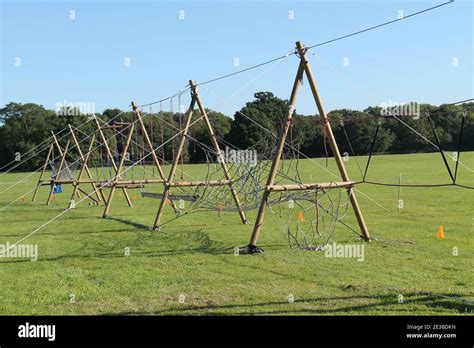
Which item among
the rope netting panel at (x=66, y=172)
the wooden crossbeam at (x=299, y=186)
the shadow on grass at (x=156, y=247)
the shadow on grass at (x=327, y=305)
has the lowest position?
the shadow on grass at (x=156, y=247)

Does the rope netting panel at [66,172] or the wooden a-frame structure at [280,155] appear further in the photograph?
the rope netting panel at [66,172]

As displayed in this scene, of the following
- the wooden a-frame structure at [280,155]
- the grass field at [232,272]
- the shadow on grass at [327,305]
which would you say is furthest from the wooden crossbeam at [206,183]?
the shadow on grass at [327,305]

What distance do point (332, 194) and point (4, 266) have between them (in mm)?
16627

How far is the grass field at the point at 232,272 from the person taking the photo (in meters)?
6.52

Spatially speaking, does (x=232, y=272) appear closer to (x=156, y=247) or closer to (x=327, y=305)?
(x=327, y=305)

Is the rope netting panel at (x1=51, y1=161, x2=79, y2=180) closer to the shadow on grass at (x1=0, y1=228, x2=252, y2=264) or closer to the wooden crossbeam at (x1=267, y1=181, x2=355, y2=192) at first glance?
the shadow on grass at (x1=0, y1=228, x2=252, y2=264)

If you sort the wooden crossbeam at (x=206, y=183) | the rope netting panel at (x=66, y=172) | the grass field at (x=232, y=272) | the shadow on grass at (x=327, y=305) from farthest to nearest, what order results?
1. the rope netting panel at (x=66, y=172)
2. the wooden crossbeam at (x=206, y=183)
3. the grass field at (x=232, y=272)
4. the shadow on grass at (x=327, y=305)

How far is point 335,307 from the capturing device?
630 cm

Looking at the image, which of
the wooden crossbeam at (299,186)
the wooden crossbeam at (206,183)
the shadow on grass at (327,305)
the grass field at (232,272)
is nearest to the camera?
the shadow on grass at (327,305)

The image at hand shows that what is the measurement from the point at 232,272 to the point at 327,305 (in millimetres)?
2391

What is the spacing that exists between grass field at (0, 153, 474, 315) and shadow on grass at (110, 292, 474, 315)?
1 cm

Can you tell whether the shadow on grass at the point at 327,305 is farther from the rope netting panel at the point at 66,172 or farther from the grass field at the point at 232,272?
the rope netting panel at the point at 66,172

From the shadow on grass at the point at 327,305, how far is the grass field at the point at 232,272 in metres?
0.01
